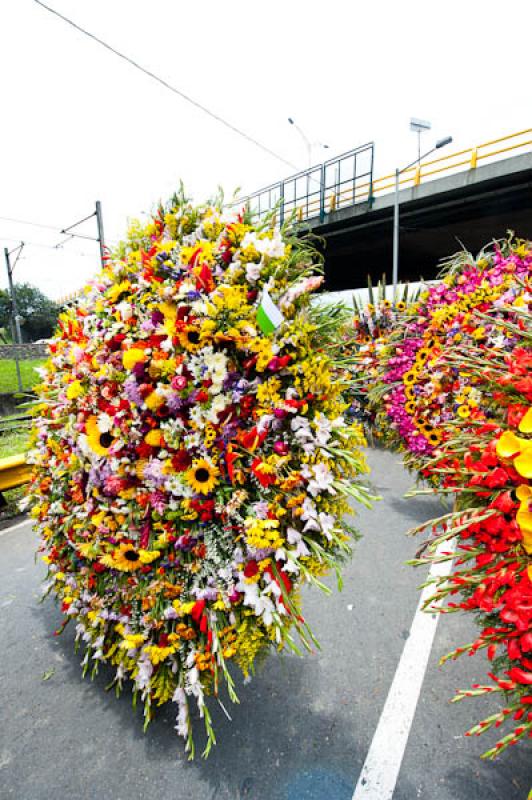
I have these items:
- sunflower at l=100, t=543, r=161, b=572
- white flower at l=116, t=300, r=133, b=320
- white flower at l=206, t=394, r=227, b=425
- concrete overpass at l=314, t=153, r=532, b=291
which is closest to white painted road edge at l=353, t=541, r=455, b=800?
white flower at l=206, t=394, r=227, b=425

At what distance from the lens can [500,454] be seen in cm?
116

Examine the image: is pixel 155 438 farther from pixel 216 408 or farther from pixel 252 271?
pixel 252 271

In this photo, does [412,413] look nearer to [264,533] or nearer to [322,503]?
[322,503]

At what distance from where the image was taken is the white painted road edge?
63.7 inches

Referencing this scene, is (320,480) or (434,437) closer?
(320,480)

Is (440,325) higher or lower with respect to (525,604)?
higher

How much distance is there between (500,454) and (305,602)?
6.90 ft

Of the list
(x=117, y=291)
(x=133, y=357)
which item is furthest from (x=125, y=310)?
(x=133, y=357)

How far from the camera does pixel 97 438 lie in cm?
186

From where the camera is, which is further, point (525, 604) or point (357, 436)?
point (357, 436)

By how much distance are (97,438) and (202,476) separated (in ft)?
2.00

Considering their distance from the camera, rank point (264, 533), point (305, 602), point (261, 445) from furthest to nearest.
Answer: point (305, 602)
point (261, 445)
point (264, 533)

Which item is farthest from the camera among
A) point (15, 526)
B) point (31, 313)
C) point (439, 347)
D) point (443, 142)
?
point (31, 313)

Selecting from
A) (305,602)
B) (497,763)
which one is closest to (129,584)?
(305,602)
